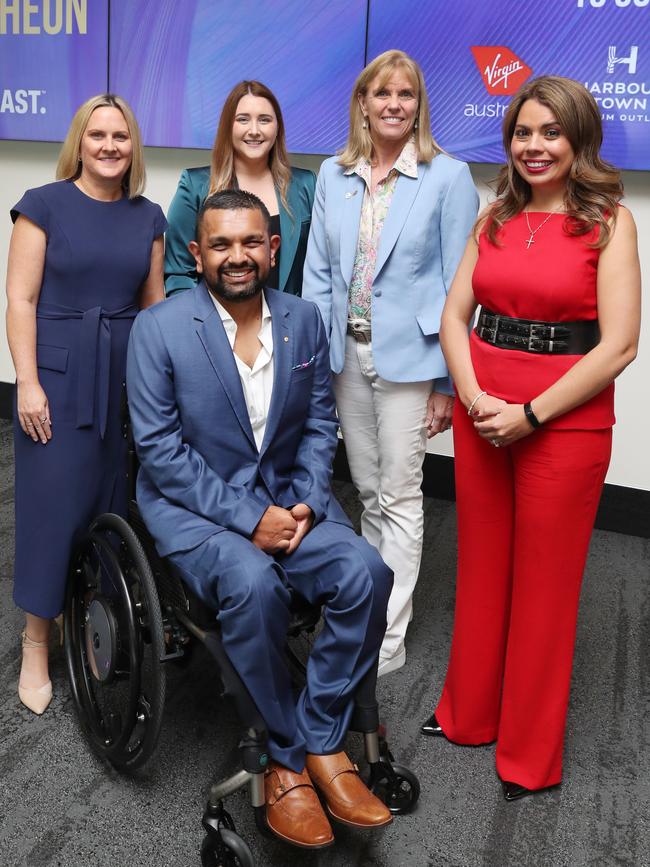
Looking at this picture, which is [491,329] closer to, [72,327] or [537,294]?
[537,294]

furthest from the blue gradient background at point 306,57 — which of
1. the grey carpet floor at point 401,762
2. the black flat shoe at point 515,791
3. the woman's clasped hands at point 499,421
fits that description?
the black flat shoe at point 515,791

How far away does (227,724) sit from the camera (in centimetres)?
244

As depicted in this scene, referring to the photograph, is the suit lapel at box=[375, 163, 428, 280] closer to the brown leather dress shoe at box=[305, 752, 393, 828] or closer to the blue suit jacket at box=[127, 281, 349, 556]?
the blue suit jacket at box=[127, 281, 349, 556]

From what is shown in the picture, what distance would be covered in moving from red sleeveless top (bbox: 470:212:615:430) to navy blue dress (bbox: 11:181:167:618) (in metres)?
0.96

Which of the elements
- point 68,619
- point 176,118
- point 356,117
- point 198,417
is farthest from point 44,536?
point 176,118

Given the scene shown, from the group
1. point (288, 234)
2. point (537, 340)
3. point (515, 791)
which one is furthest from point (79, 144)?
point (515, 791)

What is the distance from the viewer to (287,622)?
195 centimetres

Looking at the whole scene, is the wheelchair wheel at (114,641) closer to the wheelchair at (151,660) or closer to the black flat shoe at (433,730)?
the wheelchair at (151,660)

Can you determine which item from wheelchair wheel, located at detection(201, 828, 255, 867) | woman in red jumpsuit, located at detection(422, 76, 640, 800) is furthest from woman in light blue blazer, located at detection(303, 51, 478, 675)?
wheelchair wheel, located at detection(201, 828, 255, 867)

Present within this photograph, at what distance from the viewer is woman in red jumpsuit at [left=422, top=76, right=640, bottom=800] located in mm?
1960

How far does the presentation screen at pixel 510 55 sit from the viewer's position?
10.8 feet

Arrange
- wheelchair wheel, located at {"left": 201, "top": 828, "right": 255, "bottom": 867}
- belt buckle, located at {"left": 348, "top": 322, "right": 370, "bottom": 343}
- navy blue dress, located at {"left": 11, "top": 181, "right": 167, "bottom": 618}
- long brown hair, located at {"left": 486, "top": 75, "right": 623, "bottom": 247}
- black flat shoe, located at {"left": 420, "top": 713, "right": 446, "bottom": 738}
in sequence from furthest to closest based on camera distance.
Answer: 1. belt buckle, located at {"left": 348, "top": 322, "right": 370, "bottom": 343}
2. black flat shoe, located at {"left": 420, "top": 713, "right": 446, "bottom": 738}
3. navy blue dress, located at {"left": 11, "top": 181, "right": 167, "bottom": 618}
4. long brown hair, located at {"left": 486, "top": 75, "right": 623, "bottom": 247}
5. wheelchair wheel, located at {"left": 201, "top": 828, "right": 255, "bottom": 867}

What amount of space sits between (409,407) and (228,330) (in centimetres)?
65

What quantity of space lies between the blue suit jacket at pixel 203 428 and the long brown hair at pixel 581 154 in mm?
731
